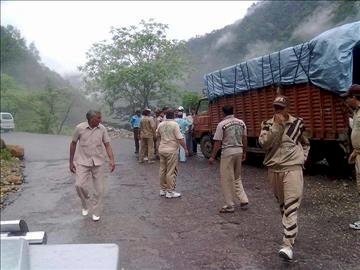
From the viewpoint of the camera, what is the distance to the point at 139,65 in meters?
24.1

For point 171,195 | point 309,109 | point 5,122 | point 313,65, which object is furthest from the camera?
point 5,122

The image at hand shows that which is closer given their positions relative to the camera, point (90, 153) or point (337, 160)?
point (90, 153)

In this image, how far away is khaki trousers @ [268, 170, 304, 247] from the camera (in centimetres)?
430

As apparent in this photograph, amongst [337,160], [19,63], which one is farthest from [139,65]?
[19,63]

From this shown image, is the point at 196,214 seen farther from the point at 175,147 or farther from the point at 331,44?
the point at 331,44

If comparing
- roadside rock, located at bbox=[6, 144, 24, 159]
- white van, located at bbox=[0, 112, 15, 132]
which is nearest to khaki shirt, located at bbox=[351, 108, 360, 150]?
roadside rock, located at bbox=[6, 144, 24, 159]

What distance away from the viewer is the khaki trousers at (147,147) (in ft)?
40.9

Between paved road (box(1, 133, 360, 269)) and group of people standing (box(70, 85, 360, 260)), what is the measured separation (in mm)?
296

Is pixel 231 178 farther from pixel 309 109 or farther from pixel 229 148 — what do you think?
pixel 309 109

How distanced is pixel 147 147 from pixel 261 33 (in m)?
31.4

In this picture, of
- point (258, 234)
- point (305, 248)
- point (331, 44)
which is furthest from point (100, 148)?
point (331, 44)

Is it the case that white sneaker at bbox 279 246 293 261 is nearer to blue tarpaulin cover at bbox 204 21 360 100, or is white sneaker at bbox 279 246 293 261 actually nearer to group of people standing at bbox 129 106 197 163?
blue tarpaulin cover at bbox 204 21 360 100

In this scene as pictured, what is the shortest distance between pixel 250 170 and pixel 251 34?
33612 mm

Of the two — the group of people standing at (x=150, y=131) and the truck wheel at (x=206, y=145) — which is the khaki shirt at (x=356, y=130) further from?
the truck wheel at (x=206, y=145)
